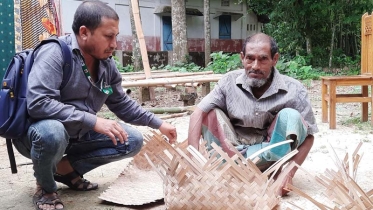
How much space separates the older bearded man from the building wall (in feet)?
35.0

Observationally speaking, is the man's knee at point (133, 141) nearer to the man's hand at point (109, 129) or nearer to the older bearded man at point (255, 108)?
the older bearded man at point (255, 108)

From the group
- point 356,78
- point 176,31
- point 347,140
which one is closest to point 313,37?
point 176,31

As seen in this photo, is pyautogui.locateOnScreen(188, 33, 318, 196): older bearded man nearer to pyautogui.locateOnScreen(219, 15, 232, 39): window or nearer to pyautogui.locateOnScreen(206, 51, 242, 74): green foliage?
pyautogui.locateOnScreen(206, 51, 242, 74): green foliage

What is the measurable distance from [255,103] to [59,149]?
1.20 m

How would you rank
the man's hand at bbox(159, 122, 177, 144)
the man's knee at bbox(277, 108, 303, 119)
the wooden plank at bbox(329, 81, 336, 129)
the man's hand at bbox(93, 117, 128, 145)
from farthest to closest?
the wooden plank at bbox(329, 81, 336, 129) → the man's hand at bbox(159, 122, 177, 144) → the man's knee at bbox(277, 108, 303, 119) → the man's hand at bbox(93, 117, 128, 145)

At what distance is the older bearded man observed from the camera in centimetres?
256

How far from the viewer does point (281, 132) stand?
8.02 ft

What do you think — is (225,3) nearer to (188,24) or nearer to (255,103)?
(188,24)

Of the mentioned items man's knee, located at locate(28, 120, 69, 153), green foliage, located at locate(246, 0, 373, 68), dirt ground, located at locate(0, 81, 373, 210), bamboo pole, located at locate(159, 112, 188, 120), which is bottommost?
dirt ground, located at locate(0, 81, 373, 210)

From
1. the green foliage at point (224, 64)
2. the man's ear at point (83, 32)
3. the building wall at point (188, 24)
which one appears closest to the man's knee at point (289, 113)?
the man's ear at point (83, 32)

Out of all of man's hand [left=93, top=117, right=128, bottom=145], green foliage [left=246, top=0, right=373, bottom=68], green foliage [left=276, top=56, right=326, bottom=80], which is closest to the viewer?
man's hand [left=93, top=117, right=128, bottom=145]

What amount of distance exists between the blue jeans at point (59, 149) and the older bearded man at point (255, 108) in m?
0.44

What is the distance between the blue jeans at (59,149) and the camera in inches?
83.7

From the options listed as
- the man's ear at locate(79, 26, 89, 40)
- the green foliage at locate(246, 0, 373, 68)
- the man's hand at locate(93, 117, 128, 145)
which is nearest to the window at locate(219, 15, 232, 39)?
the green foliage at locate(246, 0, 373, 68)
